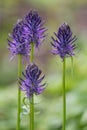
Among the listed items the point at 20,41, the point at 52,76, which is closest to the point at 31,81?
the point at 20,41

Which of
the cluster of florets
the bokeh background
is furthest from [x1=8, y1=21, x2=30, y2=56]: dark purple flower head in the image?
the bokeh background

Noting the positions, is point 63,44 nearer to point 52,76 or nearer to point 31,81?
point 31,81

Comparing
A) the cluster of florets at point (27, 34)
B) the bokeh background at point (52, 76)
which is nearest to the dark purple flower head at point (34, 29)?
the cluster of florets at point (27, 34)

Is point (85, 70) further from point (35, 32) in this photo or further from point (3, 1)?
point (3, 1)

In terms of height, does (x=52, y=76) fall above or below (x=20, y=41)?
below

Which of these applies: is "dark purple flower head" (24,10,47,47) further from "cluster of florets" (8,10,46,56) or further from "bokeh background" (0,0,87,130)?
"bokeh background" (0,0,87,130)

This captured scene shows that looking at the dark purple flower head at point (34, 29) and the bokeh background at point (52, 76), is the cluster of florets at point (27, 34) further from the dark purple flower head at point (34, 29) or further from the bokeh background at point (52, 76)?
the bokeh background at point (52, 76)
